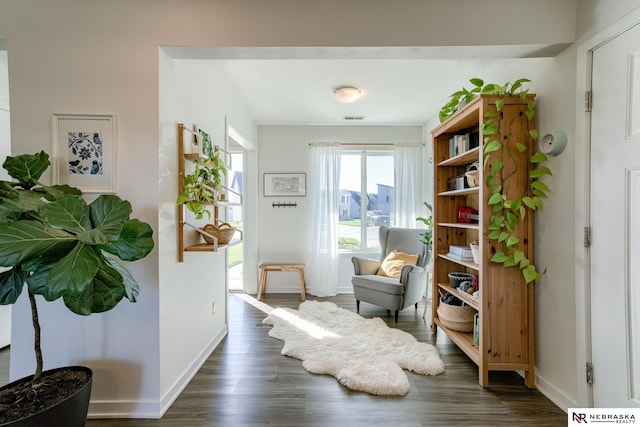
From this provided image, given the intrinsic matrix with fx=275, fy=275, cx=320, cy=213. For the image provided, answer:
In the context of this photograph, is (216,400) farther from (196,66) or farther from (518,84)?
(518,84)

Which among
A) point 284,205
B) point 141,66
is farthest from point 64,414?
point 284,205

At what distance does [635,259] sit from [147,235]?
2.33 m

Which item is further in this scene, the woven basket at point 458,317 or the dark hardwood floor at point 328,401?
the woven basket at point 458,317

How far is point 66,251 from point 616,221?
2603 mm

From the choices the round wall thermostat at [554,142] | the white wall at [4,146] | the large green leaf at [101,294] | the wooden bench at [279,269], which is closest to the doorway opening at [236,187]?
the wooden bench at [279,269]

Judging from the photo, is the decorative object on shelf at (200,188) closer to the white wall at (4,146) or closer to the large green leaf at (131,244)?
the large green leaf at (131,244)

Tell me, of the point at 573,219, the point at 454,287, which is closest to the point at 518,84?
the point at 573,219

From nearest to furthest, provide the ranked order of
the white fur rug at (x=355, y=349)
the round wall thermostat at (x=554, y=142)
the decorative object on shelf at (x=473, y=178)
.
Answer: the round wall thermostat at (x=554, y=142) < the white fur rug at (x=355, y=349) < the decorative object on shelf at (x=473, y=178)

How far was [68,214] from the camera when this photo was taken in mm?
1144

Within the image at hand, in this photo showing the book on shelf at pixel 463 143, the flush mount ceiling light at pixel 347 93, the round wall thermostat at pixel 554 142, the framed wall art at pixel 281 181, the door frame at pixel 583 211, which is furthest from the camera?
the framed wall art at pixel 281 181

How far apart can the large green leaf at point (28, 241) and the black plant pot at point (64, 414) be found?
65 centimetres

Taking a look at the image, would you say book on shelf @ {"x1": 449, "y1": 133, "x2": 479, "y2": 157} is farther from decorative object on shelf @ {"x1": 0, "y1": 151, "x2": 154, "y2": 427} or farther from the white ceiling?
decorative object on shelf @ {"x1": 0, "y1": 151, "x2": 154, "y2": 427}

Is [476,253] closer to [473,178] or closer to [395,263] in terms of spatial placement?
[473,178]

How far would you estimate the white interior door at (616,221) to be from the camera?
135cm
